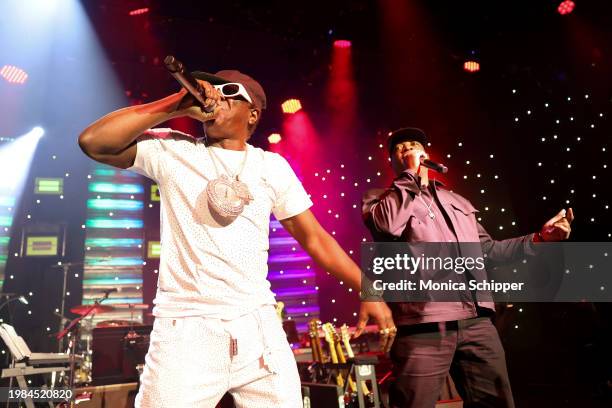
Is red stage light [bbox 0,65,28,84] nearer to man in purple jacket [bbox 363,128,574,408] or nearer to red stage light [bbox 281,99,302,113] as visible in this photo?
red stage light [bbox 281,99,302,113]

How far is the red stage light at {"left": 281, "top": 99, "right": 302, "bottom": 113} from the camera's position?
10031 mm

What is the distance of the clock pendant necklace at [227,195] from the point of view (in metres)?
1.74

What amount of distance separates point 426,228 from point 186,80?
1829 mm

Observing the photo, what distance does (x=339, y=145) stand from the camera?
10094mm

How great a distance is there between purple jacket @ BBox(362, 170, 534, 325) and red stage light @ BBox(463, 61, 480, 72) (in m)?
6.15

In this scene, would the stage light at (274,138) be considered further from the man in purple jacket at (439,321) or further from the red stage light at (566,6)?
the man in purple jacket at (439,321)

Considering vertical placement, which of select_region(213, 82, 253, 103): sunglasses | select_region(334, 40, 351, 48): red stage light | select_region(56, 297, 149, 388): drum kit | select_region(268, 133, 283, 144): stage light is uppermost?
select_region(334, 40, 351, 48): red stage light

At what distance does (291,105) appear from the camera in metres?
10.1

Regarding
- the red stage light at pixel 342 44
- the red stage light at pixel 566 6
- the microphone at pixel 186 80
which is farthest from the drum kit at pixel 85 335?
the red stage light at pixel 566 6

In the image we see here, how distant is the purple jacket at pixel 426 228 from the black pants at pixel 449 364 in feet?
0.24

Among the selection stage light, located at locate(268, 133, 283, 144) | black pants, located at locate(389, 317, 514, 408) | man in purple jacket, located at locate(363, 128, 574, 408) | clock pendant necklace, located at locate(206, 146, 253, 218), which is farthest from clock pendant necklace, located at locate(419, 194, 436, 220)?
stage light, located at locate(268, 133, 283, 144)

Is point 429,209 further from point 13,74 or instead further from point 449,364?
point 13,74

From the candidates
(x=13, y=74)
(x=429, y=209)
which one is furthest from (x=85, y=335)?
(x=429, y=209)

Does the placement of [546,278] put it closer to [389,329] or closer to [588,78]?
[588,78]
